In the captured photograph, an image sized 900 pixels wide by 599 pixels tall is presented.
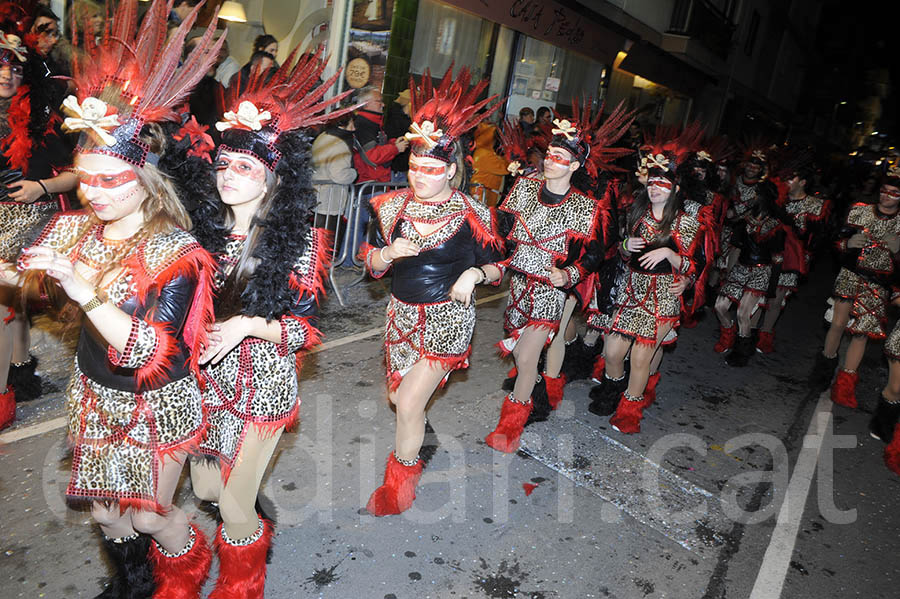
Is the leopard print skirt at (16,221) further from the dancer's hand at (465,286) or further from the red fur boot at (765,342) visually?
the red fur boot at (765,342)

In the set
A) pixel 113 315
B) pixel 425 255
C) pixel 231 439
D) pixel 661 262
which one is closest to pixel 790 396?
pixel 661 262

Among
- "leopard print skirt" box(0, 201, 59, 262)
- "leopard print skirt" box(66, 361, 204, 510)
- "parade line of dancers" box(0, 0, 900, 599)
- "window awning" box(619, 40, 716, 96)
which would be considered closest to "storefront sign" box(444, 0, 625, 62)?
"window awning" box(619, 40, 716, 96)

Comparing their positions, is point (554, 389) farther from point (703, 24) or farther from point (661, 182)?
point (703, 24)

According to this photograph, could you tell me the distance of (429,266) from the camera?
3.46 m

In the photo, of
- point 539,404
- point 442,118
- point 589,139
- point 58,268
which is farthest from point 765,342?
point 58,268

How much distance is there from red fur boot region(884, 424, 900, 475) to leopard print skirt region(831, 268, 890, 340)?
118 centimetres

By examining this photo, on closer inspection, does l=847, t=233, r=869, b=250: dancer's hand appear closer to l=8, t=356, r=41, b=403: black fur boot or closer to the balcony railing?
l=8, t=356, r=41, b=403: black fur boot

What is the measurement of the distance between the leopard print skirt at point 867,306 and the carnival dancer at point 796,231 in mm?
1279

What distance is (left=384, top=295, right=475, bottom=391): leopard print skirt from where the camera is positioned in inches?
136

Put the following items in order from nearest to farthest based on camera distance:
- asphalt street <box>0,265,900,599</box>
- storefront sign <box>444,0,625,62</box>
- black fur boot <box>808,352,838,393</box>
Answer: asphalt street <box>0,265,900,599</box> → black fur boot <box>808,352,838,393</box> → storefront sign <box>444,0,625,62</box>

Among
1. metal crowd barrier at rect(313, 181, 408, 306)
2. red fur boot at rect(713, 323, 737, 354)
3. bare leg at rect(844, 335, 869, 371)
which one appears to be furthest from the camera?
red fur boot at rect(713, 323, 737, 354)

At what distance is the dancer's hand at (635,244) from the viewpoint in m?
5.02

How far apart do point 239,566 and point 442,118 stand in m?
2.40

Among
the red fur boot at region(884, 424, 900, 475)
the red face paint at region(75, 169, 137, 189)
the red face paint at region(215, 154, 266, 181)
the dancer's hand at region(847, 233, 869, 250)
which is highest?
the dancer's hand at region(847, 233, 869, 250)
